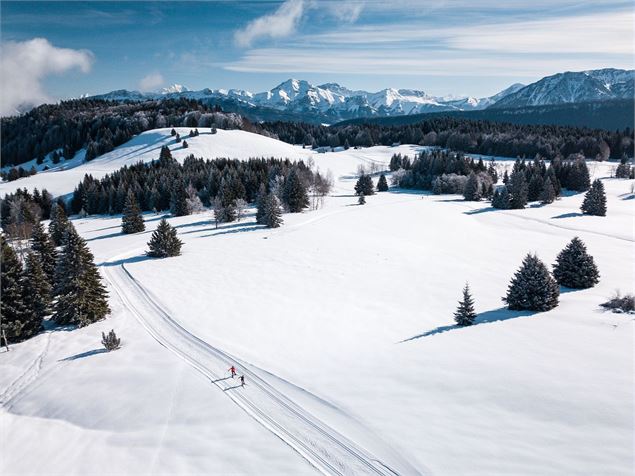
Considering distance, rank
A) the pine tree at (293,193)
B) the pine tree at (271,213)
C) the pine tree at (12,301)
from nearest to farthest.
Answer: the pine tree at (12,301)
the pine tree at (271,213)
the pine tree at (293,193)

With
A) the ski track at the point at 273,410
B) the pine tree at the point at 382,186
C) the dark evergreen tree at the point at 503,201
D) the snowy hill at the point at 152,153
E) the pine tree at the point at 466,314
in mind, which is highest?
the snowy hill at the point at 152,153

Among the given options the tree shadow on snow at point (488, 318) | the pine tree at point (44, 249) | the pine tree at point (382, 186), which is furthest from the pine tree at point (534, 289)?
the pine tree at point (382, 186)

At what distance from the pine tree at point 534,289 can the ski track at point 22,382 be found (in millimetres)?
32936

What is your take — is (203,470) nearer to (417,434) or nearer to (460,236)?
(417,434)

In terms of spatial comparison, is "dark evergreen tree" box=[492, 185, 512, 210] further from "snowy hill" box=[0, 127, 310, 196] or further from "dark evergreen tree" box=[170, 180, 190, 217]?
"snowy hill" box=[0, 127, 310, 196]

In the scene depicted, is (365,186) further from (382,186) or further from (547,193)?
(547,193)

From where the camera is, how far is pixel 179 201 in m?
79.9

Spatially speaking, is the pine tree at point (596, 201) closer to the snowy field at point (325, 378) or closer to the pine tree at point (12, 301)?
the snowy field at point (325, 378)

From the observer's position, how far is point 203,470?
15.8m

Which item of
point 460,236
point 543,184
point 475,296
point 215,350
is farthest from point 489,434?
point 543,184

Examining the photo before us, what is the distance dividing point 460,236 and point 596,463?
49.7m

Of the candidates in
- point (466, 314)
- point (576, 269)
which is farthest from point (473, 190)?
point (466, 314)

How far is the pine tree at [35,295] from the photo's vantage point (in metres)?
30.8

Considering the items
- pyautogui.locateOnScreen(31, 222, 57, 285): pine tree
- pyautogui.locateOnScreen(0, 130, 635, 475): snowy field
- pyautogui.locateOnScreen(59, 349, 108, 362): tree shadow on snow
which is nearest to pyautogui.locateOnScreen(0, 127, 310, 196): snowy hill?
pyautogui.locateOnScreen(31, 222, 57, 285): pine tree
